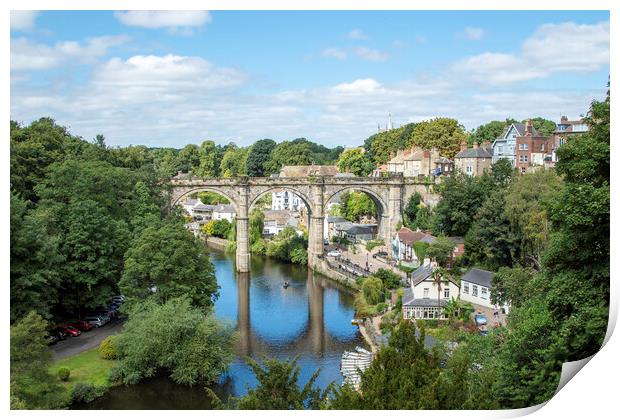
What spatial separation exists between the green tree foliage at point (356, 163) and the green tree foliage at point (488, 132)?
789 centimetres

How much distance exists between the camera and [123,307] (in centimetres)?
1602

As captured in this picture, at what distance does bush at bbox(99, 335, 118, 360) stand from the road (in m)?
0.49

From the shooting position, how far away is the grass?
13.8 metres

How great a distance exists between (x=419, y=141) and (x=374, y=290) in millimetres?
19195

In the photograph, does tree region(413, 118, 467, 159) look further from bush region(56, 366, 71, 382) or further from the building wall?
bush region(56, 366, 71, 382)

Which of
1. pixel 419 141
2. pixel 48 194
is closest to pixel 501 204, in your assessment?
pixel 48 194

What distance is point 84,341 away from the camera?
15.7m

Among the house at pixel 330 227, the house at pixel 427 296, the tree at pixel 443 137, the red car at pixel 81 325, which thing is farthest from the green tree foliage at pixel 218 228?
the red car at pixel 81 325

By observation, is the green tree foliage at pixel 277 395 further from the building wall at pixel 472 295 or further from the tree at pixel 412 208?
the tree at pixel 412 208

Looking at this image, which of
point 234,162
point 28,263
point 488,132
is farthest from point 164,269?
point 234,162

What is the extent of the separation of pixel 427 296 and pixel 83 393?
1048cm

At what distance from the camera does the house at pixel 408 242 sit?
27.2 metres

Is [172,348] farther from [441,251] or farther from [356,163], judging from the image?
[356,163]
